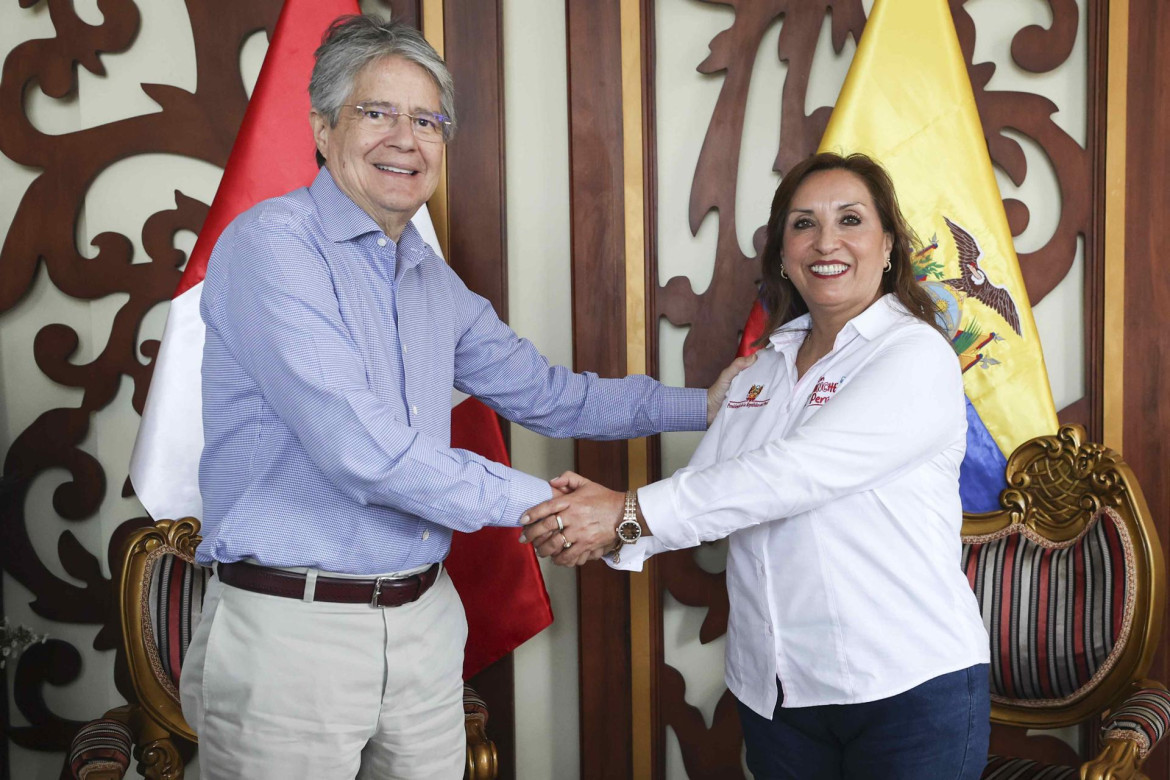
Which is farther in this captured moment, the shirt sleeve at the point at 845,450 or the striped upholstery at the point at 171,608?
the striped upholstery at the point at 171,608

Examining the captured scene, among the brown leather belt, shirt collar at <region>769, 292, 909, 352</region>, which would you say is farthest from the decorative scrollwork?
shirt collar at <region>769, 292, 909, 352</region>

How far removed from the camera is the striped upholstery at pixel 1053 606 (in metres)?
1.90

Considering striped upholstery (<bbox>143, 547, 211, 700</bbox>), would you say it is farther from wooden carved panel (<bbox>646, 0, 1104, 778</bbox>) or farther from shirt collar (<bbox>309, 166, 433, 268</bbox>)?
wooden carved panel (<bbox>646, 0, 1104, 778</bbox>)

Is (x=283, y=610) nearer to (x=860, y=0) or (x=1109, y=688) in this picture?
(x=1109, y=688)

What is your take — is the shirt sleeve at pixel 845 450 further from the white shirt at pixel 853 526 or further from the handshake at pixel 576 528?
the handshake at pixel 576 528

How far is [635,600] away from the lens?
2396mm

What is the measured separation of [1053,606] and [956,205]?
942 mm

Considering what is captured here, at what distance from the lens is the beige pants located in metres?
1.43

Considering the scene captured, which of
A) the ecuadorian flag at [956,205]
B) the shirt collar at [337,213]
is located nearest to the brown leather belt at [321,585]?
the shirt collar at [337,213]

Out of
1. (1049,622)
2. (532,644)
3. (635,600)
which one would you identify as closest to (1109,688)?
(1049,622)

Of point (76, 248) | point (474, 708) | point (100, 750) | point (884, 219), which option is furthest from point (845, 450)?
point (76, 248)

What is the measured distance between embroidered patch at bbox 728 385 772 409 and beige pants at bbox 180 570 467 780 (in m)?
0.74

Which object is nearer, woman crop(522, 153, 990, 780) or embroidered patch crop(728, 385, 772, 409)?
Answer: woman crop(522, 153, 990, 780)

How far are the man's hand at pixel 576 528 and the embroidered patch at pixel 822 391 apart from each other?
39cm
